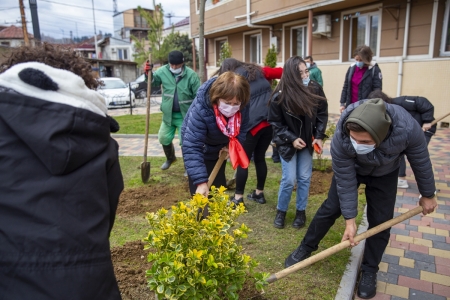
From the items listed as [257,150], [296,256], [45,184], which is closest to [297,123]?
[257,150]

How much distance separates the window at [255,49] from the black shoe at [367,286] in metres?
12.8

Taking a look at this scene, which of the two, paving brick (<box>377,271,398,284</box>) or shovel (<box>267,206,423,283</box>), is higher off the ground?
shovel (<box>267,206,423,283</box>)

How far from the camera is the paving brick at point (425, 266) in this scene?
9.63 feet

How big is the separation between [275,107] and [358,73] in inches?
107

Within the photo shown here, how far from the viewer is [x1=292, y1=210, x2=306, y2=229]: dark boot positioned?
3.66m

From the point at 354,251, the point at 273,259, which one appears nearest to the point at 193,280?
the point at 273,259

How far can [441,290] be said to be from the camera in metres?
2.67

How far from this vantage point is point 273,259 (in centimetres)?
309

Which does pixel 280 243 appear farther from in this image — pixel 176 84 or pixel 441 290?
pixel 176 84

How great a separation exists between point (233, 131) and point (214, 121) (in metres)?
0.19

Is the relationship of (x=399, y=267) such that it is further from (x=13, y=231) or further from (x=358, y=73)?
(x=358, y=73)

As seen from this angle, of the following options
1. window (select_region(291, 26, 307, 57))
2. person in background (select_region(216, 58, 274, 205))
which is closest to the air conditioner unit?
window (select_region(291, 26, 307, 57))

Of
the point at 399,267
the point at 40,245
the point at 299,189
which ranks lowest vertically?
the point at 399,267

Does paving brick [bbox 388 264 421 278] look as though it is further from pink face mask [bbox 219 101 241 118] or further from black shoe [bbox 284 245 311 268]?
pink face mask [bbox 219 101 241 118]
